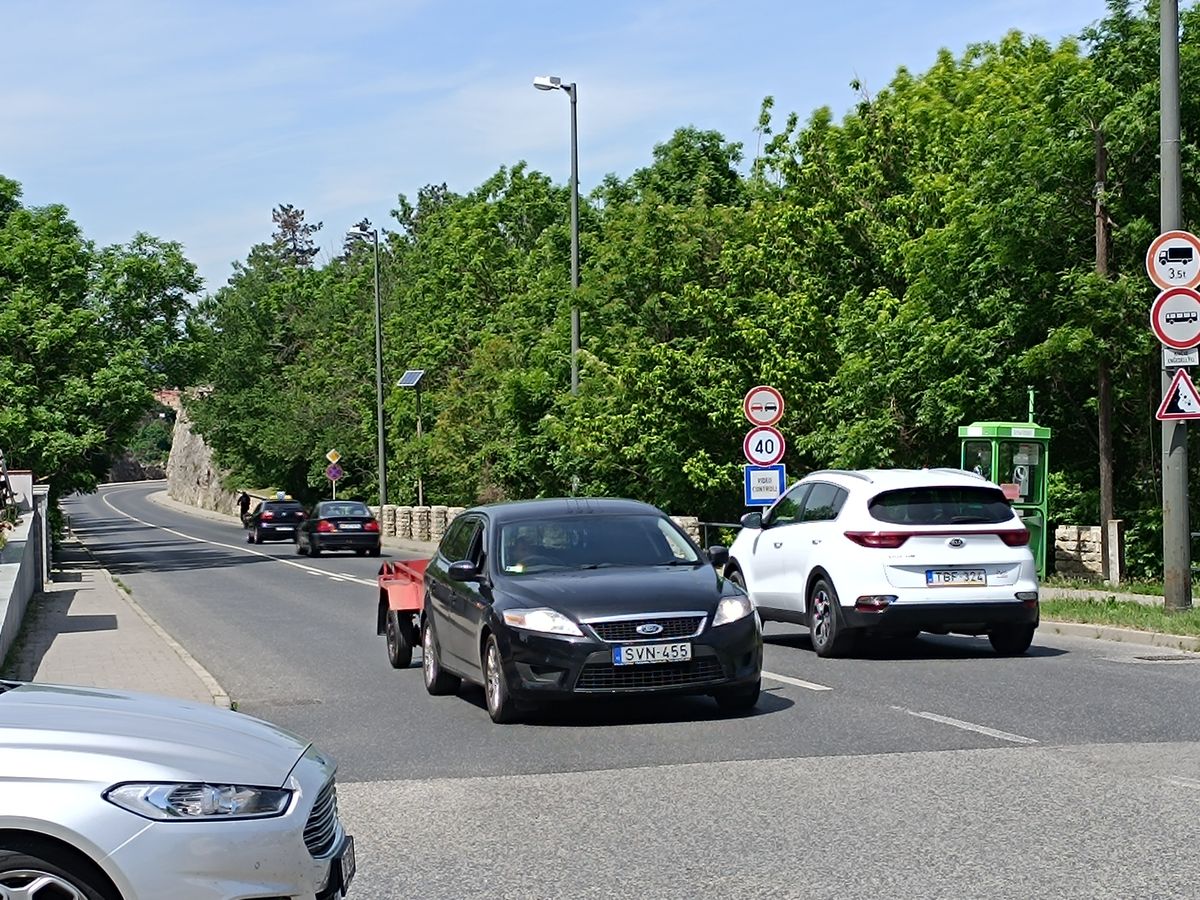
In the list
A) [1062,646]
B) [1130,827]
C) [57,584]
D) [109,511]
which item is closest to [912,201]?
[57,584]

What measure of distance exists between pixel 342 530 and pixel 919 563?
34677mm

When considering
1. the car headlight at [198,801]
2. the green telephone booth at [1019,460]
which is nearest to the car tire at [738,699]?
the car headlight at [198,801]

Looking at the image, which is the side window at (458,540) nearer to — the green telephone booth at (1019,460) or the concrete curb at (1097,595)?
the concrete curb at (1097,595)

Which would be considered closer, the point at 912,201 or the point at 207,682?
the point at 207,682

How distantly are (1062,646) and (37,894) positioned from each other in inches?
533

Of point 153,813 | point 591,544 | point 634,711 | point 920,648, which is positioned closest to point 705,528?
point 920,648

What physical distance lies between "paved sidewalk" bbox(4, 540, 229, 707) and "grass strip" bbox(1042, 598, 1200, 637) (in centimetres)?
874

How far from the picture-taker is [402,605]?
53.0 feet

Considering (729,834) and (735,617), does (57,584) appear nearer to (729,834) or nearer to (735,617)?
(735,617)

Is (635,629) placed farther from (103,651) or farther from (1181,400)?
(1181,400)

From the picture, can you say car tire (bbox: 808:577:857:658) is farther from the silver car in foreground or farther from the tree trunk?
the tree trunk

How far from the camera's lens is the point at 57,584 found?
33375 mm

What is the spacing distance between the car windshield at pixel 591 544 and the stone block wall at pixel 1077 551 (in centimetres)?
A: 1534

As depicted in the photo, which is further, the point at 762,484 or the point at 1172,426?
the point at 762,484
